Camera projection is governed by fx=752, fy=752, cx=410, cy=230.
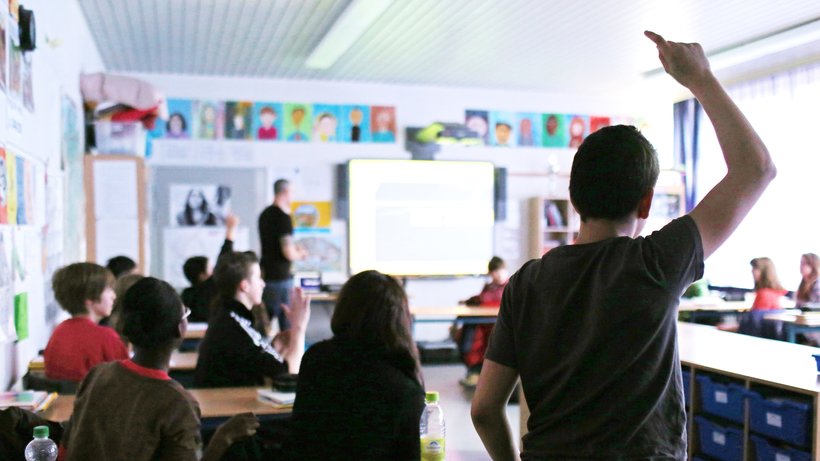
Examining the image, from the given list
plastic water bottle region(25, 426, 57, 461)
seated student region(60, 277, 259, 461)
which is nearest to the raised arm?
seated student region(60, 277, 259, 461)

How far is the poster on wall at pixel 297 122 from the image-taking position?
7.79 meters

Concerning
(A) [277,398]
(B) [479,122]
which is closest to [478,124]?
(B) [479,122]

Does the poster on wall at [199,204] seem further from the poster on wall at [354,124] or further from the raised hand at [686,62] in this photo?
the raised hand at [686,62]

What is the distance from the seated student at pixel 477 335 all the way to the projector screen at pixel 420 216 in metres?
1.30

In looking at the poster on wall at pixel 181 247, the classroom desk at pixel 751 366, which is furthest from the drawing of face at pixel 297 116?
the classroom desk at pixel 751 366

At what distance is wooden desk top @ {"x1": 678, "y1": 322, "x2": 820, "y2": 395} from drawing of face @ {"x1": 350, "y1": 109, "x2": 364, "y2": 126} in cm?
470

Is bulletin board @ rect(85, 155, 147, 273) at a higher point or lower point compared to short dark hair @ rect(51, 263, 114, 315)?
higher

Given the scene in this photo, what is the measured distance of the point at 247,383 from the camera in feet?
10.4

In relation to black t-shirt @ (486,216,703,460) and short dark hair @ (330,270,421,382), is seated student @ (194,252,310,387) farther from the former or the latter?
black t-shirt @ (486,216,703,460)

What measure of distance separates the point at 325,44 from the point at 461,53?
4.14 ft

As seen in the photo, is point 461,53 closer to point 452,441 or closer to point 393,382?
point 452,441

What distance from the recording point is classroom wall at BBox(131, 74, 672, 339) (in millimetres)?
7582

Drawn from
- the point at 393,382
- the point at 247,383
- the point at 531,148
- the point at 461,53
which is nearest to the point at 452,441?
the point at 247,383

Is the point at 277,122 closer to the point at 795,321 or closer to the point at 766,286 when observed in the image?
the point at 766,286
